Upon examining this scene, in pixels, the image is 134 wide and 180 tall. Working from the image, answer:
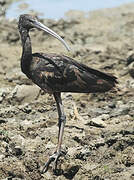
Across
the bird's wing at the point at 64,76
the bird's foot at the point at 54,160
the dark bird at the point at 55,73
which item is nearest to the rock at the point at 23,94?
the dark bird at the point at 55,73

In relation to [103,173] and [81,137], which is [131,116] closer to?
[81,137]

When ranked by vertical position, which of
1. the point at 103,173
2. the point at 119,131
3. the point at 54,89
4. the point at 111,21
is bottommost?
the point at 103,173

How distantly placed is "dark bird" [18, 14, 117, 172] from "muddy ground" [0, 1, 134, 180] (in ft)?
1.24

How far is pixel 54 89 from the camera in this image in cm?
758

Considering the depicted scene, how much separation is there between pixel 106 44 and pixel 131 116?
8351 mm

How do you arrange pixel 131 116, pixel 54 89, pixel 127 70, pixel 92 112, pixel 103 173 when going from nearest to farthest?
pixel 103 173 < pixel 54 89 < pixel 131 116 < pixel 92 112 < pixel 127 70

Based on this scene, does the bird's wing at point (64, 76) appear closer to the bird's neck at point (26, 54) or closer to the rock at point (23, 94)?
the bird's neck at point (26, 54)

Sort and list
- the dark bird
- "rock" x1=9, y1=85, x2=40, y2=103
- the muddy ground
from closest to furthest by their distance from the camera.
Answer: the muddy ground
the dark bird
"rock" x1=9, y1=85, x2=40, y2=103

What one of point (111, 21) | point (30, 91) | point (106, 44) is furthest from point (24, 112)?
point (111, 21)

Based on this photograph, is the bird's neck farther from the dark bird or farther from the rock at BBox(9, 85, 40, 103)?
the rock at BBox(9, 85, 40, 103)

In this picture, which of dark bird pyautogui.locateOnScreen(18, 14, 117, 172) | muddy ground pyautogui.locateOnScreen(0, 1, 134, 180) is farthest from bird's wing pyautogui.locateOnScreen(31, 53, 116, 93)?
muddy ground pyautogui.locateOnScreen(0, 1, 134, 180)

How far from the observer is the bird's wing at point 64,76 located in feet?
24.5

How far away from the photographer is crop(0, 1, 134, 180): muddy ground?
7.29 m

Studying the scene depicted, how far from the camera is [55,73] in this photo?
7492mm
